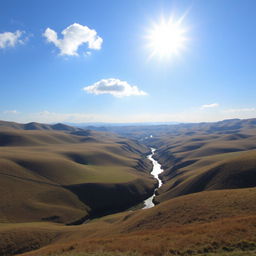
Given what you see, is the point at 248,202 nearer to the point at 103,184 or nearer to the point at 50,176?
the point at 103,184

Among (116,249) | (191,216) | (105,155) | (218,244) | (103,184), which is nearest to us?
(218,244)

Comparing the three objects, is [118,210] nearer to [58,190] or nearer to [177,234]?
[58,190]

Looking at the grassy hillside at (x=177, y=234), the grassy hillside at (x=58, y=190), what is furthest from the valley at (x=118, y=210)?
the grassy hillside at (x=58, y=190)

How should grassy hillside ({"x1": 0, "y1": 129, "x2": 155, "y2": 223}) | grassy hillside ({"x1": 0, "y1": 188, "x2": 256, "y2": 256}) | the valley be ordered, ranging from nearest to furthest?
1. grassy hillside ({"x1": 0, "y1": 188, "x2": 256, "y2": 256})
2. the valley
3. grassy hillside ({"x1": 0, "y1": 129, "x2": 155, "y2": 223})

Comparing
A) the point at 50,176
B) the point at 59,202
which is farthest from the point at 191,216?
the point at 50,176

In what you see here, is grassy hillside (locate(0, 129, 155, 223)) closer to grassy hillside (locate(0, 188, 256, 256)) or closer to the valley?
the valley

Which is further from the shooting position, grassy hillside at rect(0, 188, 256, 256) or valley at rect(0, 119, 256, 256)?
valley at rect(0, 119, 256, 256)

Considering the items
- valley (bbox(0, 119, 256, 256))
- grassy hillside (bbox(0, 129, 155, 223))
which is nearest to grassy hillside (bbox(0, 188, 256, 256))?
valley (bbox(0, 119, 256, 256))

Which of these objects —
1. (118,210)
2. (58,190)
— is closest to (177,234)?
(118,210)
